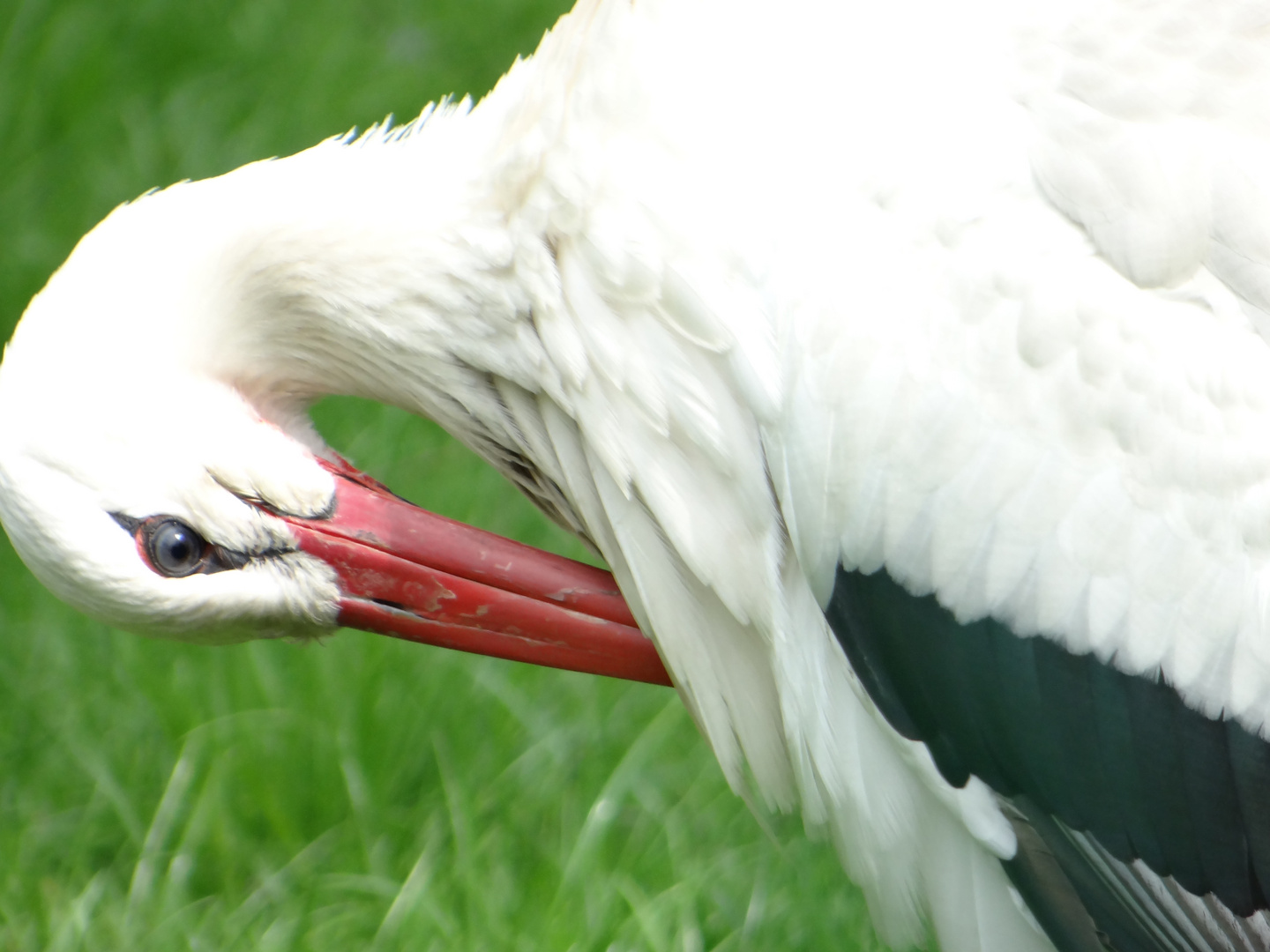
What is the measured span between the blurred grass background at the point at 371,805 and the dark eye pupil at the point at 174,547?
1.12 meters

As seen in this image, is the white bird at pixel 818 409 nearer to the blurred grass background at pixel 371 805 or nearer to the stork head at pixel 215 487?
the stork head at pixel 215 487

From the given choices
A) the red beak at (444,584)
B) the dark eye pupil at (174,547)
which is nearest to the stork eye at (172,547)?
the dark eye pupil at (174,547)

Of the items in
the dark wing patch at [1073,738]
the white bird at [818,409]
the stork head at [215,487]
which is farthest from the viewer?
the stork head at [215,487]

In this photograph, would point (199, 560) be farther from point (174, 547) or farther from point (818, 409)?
point (818, 409)

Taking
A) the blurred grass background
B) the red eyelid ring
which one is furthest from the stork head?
the blurred grass background

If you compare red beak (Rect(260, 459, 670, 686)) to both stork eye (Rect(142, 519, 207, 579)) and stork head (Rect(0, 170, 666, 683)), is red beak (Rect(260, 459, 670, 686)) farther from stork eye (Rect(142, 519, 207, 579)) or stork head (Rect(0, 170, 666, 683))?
stork eye (Rect(142, 519, 207, 579))

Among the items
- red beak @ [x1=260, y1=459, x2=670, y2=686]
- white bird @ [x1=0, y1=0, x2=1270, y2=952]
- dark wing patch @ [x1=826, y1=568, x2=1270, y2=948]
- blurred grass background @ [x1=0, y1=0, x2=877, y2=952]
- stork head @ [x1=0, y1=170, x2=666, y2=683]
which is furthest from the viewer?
blurred grass background @ [x1=0, y1=0, x2=877, y2=952]

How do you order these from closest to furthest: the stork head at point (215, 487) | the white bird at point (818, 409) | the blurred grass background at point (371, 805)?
1. the white bird at point (818, 409)
2. the stork head at point (215, 487)
3. the blurred grass background at point (371, 805)

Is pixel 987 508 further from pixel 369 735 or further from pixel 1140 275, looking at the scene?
pixel 369 735

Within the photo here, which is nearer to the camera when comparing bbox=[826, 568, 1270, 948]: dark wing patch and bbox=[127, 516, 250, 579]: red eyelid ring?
bbox=[826, 568, 1270, 948]: dark wing patch

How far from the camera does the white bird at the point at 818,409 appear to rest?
234 cm

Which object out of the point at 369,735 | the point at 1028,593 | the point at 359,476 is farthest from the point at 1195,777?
the point at 369,735

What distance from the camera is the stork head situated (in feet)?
8.61

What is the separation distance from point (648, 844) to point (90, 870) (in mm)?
1362
